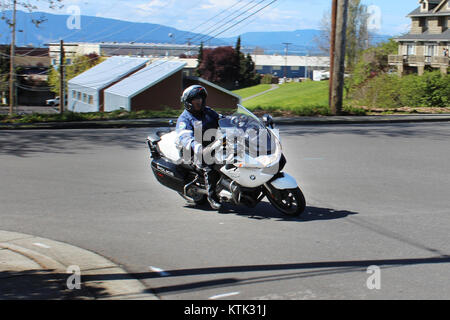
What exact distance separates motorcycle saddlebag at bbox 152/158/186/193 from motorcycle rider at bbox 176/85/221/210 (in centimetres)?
45

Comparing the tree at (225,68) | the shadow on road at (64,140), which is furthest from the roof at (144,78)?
the tree at (225,68)

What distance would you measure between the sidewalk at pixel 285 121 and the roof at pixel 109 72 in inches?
1360

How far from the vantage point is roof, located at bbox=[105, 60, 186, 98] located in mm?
47875

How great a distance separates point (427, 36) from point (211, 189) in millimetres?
64869

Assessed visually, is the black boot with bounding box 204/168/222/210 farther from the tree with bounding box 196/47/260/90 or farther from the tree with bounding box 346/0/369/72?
the tree with bounding box 196/47/260/90

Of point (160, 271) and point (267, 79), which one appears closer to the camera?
point (160, 271)

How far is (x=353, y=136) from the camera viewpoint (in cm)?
1728

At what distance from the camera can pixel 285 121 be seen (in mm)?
20672

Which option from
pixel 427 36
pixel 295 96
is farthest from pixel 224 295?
pixel 295 96

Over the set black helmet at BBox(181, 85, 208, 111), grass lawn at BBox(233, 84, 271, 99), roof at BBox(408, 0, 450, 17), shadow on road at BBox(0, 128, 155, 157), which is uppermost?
roof at BBox(408, 0, 450, 17)

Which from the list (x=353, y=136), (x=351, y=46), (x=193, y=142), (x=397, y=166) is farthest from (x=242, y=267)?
(x=351, y=46)

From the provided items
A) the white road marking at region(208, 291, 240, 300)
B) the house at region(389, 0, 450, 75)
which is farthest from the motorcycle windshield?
the house at region(389, 0, 450, 75)

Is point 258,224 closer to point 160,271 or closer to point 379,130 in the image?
point 160,271

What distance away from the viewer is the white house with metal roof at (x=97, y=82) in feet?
176
